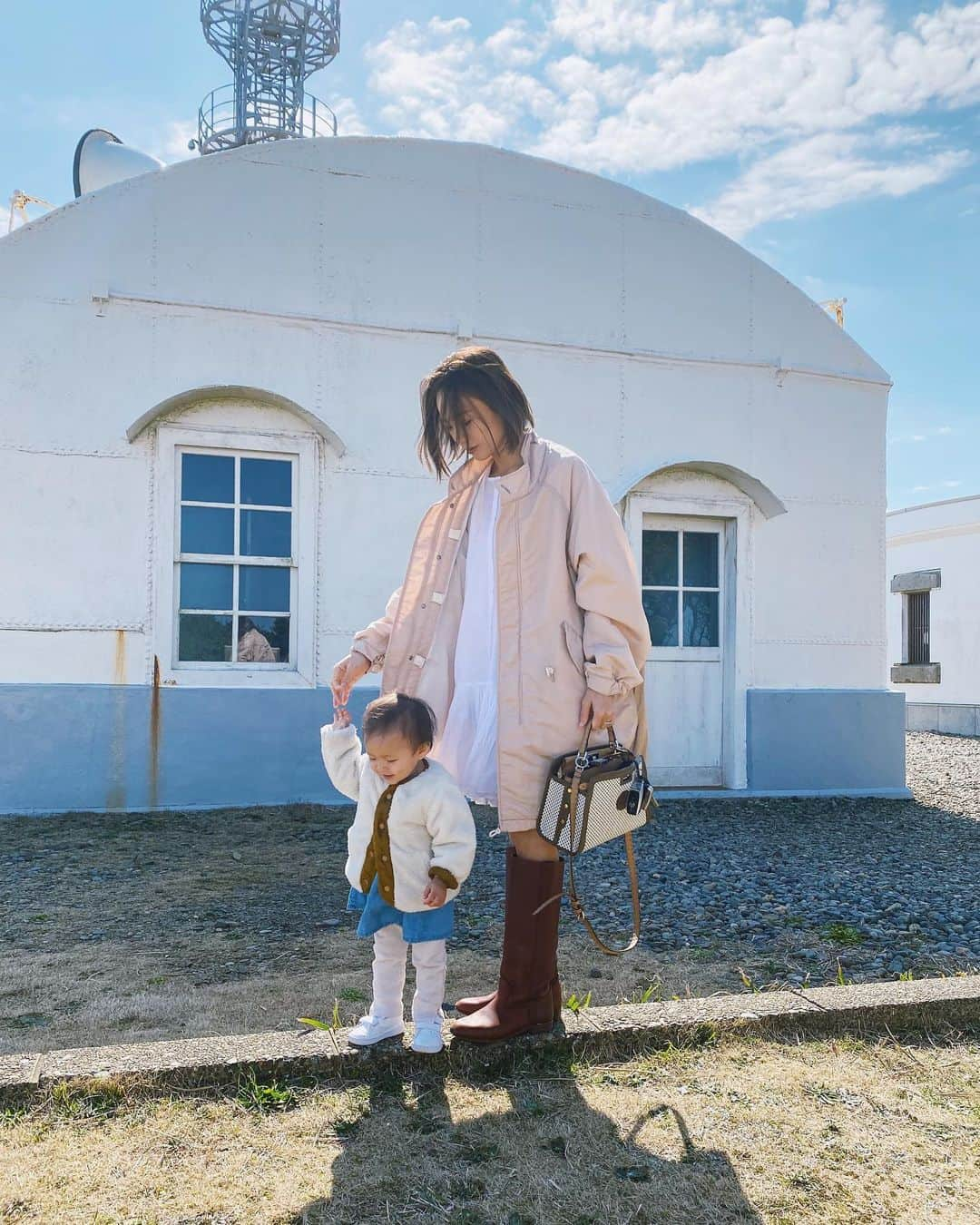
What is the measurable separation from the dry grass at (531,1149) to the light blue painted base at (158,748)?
Result: 4.58 metres

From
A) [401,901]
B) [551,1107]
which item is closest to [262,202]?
[401,901]

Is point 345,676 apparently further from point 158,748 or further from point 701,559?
point 701,559

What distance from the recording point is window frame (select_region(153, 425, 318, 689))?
674cm

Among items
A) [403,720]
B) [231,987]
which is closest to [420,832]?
[403,720]

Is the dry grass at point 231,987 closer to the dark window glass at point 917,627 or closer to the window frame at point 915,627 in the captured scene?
the window frame at point 915,627

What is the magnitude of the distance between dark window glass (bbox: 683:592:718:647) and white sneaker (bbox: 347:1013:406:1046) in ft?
18.9

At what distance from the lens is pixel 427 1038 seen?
8.02 ft

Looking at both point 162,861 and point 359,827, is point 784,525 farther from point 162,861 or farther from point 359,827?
point 359,827

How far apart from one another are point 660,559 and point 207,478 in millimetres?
3387

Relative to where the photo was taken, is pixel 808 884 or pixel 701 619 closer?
pixel 808 884

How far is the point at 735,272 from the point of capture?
8.01 meters

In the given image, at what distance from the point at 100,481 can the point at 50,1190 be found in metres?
5.37

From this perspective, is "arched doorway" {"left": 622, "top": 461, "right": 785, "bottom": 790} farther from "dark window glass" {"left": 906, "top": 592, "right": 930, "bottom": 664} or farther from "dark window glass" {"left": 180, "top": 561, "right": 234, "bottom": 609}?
"dark window glass" {"left": 906, "top": 592, "right": 930, "bottom": 664}

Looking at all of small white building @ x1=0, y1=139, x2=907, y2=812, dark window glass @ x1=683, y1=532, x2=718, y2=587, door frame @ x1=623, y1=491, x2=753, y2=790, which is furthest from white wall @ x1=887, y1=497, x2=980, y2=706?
dark window glass @ x1=683, y1=532, x2=718, y2=587
